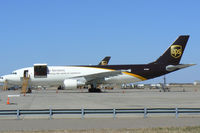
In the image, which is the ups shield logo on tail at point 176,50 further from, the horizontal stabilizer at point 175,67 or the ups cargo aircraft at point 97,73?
the horizontal stabilizer at point 175,67

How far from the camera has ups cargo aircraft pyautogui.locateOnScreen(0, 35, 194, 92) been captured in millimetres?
41406

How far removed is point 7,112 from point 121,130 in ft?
20.3

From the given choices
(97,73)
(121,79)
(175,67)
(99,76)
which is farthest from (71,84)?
(175,67)

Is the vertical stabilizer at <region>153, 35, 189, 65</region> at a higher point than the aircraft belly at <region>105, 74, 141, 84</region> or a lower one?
higher

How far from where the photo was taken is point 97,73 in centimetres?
4031

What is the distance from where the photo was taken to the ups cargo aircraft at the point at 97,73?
41406 millimetres

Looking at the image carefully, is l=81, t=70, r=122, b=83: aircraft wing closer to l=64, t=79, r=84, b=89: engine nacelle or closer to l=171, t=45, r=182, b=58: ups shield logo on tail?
l=64, t=79, r=84, b=89: engine nacelle


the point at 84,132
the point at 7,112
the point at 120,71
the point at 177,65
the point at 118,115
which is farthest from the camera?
the point at 177,65

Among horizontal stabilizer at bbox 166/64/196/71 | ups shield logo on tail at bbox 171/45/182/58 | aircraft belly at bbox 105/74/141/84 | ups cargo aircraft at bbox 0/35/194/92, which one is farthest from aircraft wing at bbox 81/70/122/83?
ups shield logo on tail at bbox 171/45/182/58

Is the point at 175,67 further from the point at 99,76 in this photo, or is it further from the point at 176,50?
the point at 99,76

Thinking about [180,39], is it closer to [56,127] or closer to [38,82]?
[38,82]

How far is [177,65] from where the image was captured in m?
43.2

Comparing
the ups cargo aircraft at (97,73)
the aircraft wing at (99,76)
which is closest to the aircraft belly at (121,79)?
the ups cargo aircraft at (97,73)

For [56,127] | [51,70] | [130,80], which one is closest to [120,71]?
[130,80]
